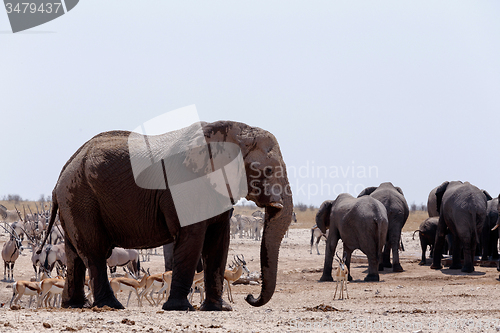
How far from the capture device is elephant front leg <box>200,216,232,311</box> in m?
8.84

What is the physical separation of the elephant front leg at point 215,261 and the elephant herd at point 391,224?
9.33 m

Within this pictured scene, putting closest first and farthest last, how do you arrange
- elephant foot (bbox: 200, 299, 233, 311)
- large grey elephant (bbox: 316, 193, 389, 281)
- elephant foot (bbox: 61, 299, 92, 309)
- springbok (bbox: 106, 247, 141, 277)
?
elephant foot (bbox: 200, 299, 233, 311) → elephant foot (bbox: 61, 299, 92, 309) → large grey elephant (bbox: 316, 193, 389, 281) → springbok (bbox: 106, 247, 141, 277)

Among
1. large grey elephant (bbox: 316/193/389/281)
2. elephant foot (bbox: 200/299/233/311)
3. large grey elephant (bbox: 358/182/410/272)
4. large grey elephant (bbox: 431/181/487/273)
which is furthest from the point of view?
large grey elephant (bbox: 358/182/410/272)

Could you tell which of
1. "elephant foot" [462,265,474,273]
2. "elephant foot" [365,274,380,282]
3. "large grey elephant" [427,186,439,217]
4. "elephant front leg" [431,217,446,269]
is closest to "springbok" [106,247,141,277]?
"elephant foot" [365,274,380,282]

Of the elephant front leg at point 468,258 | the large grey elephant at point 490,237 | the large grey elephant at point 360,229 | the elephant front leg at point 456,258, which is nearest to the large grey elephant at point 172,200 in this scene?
the large grey elephant at point 360,229

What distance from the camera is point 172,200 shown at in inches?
331

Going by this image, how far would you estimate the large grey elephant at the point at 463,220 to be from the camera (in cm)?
1858

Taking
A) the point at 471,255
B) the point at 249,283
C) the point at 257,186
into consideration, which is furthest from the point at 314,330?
the point at 471,255

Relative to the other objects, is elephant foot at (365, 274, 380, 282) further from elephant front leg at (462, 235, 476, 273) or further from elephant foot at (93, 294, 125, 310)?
elephant foot at (93, 294, 125, 310)

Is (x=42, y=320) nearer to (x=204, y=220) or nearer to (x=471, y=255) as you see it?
(x=204, y=220)

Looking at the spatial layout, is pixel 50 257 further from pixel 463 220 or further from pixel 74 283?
pixel 463 220

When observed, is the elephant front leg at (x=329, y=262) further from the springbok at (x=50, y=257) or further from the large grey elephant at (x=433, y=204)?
the large grey elephant at (x=433, y=204)

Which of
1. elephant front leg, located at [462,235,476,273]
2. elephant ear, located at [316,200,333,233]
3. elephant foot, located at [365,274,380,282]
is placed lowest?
elephant foot, located at [365,274,380,282]

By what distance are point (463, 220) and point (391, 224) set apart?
284 cm
